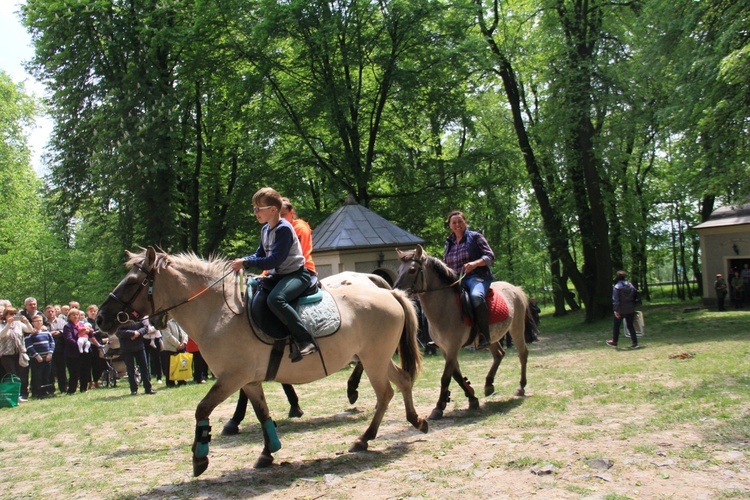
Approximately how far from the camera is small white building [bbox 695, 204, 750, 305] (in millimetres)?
29375

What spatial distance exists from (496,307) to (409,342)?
2.24 meters

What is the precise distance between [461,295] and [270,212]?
3.66m

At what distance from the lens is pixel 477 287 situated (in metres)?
9.09

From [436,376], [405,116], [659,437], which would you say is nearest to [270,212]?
[659,437]

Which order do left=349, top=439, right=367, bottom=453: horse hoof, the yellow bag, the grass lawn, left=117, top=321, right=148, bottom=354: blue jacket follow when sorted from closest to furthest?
the grass lawn < left=349, top=439, right=367, bottom=453: horse hoof < left=117, top=321, right=148, bottom=354: blue jacket < the yellow bag

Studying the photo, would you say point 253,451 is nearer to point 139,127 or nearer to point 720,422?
point 720,422

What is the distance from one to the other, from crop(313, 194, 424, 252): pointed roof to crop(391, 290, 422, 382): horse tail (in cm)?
1185

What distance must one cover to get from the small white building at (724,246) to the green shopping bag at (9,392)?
91.8 ft

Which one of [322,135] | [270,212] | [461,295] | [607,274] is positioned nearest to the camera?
[270,212]

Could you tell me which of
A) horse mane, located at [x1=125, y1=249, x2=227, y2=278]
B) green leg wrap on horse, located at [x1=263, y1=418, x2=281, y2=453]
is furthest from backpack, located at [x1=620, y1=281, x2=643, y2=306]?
horse mane, located at [x1=125, y1=249, x2=227, y2=278]

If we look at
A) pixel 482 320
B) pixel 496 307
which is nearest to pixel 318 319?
pixel 482 320

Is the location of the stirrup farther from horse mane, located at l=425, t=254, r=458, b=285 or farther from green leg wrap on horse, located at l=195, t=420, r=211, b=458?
horse mane, located at l=425, t=254, r=458, b=285

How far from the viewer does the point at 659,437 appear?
6.45m

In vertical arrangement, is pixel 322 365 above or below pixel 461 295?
below
